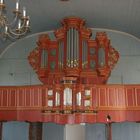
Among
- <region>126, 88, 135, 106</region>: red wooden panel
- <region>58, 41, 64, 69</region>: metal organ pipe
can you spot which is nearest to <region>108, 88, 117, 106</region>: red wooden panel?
<region>126, 88, 135, 106</region>: red wooden panel

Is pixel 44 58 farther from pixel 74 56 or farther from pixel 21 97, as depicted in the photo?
pixel 21 97

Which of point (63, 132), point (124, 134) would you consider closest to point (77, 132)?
point (63, 132)

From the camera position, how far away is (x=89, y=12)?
1109 cm

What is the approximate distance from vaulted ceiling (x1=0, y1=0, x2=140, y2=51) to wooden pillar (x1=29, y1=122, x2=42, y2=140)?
3.66 meters

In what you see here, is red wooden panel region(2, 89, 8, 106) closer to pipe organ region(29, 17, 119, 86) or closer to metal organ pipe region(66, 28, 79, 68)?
pipe organ region(29, 17, 119, 86)

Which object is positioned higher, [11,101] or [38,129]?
[11,101]

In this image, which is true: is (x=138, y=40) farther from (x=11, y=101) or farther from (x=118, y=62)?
(x=11, y=101)

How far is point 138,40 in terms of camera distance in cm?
1320

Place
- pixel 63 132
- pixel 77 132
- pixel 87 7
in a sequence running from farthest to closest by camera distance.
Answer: pixel 63 132
pixel 77 132
pixel 87 7

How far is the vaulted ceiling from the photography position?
33.4ft

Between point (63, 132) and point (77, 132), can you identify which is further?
point (63, 132)

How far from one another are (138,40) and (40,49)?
3.97 m

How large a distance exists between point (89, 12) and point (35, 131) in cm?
476

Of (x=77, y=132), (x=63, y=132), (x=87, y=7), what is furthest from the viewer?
(x=63, y=132)
